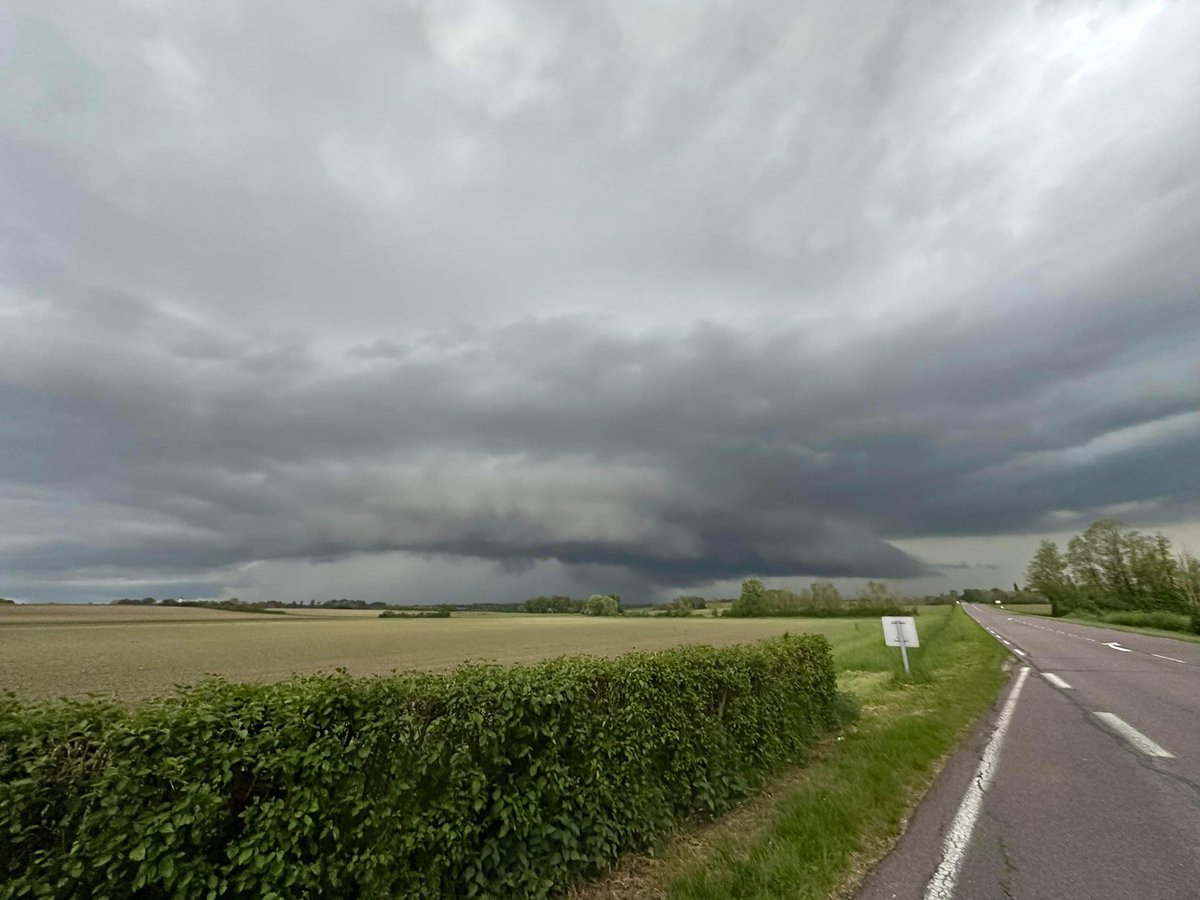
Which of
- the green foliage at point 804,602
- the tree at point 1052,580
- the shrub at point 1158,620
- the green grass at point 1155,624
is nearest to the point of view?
the green grass at point 1155,624

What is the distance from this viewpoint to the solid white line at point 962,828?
4758mm

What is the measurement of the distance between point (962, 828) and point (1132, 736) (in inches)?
255

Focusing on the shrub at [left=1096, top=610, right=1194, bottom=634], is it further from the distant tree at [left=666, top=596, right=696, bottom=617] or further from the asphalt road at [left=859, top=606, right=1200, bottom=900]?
the distant tree at [left=666, top=596, right=696, bottom=617]

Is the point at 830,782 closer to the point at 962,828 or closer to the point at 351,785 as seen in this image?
the point at 962,828

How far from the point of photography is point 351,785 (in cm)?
377

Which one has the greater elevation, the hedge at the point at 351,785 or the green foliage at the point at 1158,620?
the hedge at the point at 351,785

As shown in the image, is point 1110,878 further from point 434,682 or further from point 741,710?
point 434,682

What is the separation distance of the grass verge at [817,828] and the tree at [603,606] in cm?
15312

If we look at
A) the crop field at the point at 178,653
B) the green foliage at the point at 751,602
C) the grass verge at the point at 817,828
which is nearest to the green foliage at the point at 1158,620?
the crop field at the point at 178,653

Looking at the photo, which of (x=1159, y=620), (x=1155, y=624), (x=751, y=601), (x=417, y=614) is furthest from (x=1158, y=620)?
(x=417, y=614)

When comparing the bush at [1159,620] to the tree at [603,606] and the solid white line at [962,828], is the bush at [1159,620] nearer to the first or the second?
the solid white line at [962,828]

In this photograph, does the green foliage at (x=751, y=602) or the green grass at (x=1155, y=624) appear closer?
the green grass at (x=1155, y=624)

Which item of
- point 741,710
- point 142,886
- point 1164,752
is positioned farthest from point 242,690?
point 1164,752

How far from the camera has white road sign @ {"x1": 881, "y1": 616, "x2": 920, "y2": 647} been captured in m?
15.2
